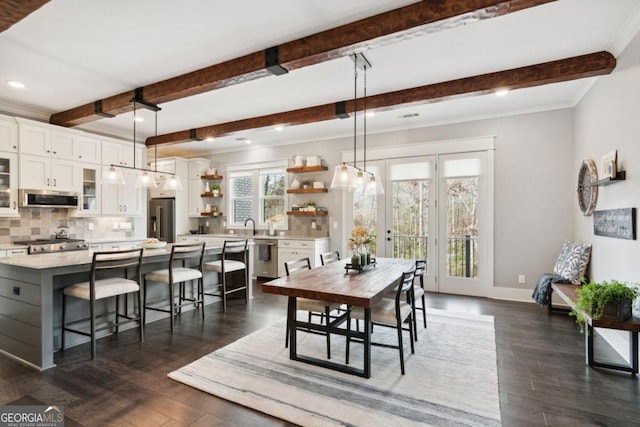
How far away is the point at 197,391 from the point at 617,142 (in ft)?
13.8

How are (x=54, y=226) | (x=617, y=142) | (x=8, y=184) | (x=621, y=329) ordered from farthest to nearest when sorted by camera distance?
(x=54, y=226) < (x=8, y=184) < (x=617, y=142) < (x=621, y=329)

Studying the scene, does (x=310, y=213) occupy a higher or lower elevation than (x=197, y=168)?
lower

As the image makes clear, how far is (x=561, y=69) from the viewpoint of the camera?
323cm

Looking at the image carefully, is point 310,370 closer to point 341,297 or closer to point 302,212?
point 341,297

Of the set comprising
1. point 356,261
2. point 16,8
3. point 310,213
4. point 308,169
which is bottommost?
point 356,261

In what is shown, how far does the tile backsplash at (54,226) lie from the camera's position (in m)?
4.62

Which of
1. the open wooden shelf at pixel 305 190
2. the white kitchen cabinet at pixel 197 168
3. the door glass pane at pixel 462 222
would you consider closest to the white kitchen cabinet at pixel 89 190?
the white kitchen cabinet at pixel 197 168

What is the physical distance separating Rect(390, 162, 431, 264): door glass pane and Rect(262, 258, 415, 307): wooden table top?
2308mm

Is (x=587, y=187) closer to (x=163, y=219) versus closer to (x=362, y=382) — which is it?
→ (x=362, y=382)

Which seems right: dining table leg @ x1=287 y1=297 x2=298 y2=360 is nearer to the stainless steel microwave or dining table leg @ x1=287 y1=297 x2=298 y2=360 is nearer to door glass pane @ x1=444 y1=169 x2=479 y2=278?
door glass pane @ x1=444 y1=169 x2=479 y2=278

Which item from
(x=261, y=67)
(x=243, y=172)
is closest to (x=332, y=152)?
(x=243, y=172)

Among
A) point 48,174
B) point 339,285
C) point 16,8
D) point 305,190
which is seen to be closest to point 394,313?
point 339,285

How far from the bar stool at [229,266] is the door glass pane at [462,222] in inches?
127

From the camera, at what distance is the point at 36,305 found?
8.89ft
